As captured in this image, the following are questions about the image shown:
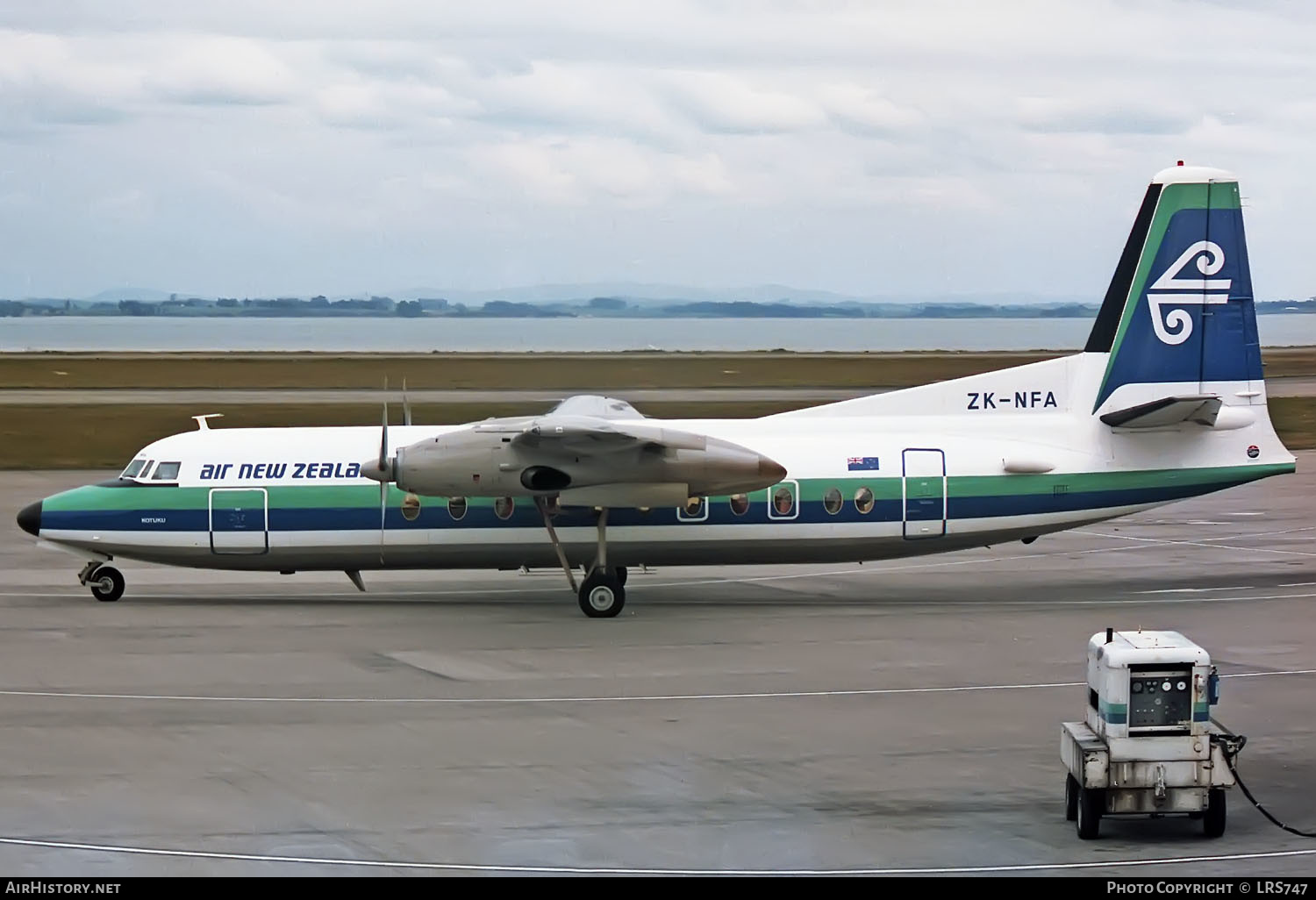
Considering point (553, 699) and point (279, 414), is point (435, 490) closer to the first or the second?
point (553, 699)

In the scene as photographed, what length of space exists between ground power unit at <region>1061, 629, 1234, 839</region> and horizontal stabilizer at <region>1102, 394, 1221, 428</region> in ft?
38.6

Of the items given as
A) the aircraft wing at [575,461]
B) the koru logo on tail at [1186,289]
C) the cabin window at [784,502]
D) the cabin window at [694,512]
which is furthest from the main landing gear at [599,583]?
the koru logo on tail at [1186,289]

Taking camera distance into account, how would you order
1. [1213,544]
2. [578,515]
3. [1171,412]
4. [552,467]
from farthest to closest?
[1213,544]
[1171,412]
[578,515]
[552,467]

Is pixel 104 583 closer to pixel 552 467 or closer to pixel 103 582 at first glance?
pixel 103 582

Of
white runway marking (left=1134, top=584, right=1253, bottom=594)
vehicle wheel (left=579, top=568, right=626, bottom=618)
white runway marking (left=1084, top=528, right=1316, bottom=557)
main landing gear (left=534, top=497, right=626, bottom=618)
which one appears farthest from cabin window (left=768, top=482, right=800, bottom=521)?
white runway marking (left=1084, top=528, right=1316, bottom=557)

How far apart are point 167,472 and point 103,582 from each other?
206 cm

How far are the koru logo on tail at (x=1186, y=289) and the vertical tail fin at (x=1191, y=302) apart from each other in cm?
1

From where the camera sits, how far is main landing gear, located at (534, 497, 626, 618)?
2292 cm

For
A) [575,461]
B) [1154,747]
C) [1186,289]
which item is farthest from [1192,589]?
[1154,747]

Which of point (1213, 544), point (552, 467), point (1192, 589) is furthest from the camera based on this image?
point (1213, 544)

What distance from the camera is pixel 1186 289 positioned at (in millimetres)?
24766

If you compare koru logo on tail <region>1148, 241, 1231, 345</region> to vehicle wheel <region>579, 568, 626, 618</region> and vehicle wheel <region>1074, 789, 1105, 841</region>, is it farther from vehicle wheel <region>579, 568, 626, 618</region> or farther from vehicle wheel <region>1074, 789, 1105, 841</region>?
vehicle wheel <region>1074, 789, 1105, 841</region>

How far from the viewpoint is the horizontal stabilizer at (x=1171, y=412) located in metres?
23.7

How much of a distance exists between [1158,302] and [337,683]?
558 inches
